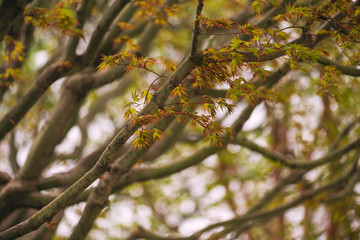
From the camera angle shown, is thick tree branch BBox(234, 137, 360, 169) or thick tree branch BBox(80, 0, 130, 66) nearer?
thick tree branch BBox(80, 0, 130, 66)

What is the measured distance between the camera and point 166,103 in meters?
2.92

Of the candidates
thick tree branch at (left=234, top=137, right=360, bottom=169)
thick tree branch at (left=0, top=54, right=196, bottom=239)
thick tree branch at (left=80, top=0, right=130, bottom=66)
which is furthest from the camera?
thick tree branch at (left=234, top=137, right=360, bottom=169)

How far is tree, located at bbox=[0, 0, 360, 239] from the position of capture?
80.3 inches

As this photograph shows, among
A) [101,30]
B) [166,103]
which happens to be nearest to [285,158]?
[166,103]

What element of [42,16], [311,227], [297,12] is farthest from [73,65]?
[311,227]

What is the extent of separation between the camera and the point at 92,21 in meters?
4.88

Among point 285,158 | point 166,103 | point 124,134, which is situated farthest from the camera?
point 285,158

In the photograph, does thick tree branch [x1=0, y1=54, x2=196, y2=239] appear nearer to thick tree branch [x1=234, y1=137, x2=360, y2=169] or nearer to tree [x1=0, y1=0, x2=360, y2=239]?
tree [x1=0, y1=0, x2=360, y2=239]

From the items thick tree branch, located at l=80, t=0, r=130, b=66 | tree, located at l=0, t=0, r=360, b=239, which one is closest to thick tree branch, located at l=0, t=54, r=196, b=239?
tree, located at l=0, t=0, r=360, b=239

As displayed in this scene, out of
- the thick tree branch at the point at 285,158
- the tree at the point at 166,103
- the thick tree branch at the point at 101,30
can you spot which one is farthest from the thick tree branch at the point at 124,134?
the thick tree branch at the point at 285,158

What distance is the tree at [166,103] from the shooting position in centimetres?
204

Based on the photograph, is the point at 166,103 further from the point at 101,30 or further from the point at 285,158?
the point at 285,158

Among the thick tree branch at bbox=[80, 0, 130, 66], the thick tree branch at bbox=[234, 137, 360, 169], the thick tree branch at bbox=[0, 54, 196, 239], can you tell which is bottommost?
the thick tree branch at bbox=[0, 54, 196, 239]

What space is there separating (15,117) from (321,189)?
423 cm
